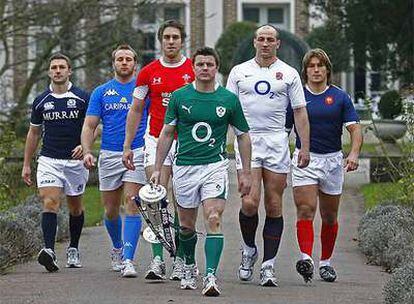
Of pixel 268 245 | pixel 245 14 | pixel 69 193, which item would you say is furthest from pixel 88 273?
pixel 245 14

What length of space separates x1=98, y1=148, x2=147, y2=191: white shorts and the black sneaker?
5.90 ft

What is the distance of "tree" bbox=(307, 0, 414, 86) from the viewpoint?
109 ft

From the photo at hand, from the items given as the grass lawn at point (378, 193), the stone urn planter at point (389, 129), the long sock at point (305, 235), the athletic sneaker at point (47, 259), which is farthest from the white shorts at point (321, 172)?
the stone urn planter at point (389, 129)

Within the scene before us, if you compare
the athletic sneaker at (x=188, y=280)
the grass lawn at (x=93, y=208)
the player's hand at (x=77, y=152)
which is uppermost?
the player's hand at (x=77, y=152)

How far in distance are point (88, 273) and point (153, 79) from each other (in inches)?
78.0

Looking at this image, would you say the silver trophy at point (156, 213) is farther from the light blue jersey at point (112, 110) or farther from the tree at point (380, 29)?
the tree at point (380, 29)

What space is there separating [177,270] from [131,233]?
0.60 meters

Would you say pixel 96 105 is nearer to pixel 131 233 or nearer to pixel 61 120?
pixel 61 120

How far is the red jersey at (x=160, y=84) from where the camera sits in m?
12.2

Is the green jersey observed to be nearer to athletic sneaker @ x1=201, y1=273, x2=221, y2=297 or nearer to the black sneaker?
athletic sneaker @ x1=201, y1=273, x2=221, y2=297

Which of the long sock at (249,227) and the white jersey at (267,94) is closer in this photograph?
the white jersey at (267,94)

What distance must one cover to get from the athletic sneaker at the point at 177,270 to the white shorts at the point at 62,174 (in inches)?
64.1

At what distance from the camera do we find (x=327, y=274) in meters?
12.6

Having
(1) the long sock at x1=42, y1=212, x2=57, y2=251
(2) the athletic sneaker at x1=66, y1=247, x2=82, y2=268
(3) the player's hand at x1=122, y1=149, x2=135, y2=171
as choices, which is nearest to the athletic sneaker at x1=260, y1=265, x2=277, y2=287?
(3) the player's hand at x1=122, y1=149, x2=135, y2=171
